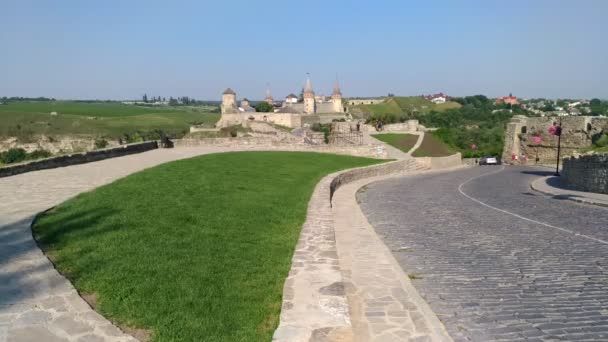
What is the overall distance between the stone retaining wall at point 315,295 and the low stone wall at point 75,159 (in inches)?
400

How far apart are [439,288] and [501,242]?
3.36 meters

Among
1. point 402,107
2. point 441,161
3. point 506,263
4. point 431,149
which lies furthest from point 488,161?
point 402,107

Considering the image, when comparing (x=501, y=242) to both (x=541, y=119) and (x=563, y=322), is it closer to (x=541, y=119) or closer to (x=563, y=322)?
(x=563, y=322)

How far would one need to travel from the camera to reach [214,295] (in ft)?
17.0

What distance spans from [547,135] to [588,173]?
24280 millimetres

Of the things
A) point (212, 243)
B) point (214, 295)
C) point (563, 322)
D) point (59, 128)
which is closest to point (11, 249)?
point (212, 243)

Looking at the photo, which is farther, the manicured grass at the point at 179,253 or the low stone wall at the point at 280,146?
the low stone wall at the point at 280,146

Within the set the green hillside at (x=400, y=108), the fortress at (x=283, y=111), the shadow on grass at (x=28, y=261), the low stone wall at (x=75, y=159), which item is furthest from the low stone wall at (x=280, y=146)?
the green hillside at (x=400, y=108)

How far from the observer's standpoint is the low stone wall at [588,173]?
18.1 m

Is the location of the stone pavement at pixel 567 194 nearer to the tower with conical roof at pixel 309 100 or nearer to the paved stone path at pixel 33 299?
the paved stone path at pixel 33 299

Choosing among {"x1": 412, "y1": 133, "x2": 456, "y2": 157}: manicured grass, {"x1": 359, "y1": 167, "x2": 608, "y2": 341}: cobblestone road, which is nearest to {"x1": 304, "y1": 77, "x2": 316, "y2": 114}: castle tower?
{"x1": 412, "y1": 133, "x2": 456, "y2": 157}: manicured grass

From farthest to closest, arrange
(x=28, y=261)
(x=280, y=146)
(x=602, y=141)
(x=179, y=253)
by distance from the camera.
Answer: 1. (x=602, y=141)
2. (x=280, y=146)
3. (x=179, y=253)
4. (x=28, y=261)

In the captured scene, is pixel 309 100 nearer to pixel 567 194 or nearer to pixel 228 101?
pixel 228 101

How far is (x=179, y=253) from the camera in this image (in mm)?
6457
